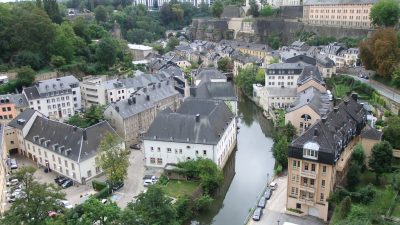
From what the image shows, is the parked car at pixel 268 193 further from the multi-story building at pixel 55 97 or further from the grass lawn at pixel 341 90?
the multi-story building at pixel 55 97

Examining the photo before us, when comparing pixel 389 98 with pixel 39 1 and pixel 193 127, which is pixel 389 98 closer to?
pixel 193 127

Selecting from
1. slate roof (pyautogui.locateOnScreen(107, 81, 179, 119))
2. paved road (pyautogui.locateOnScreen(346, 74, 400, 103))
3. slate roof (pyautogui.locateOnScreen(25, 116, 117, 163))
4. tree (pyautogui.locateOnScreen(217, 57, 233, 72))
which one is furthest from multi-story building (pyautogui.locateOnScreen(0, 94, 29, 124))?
paved road (pyautogui.locateOnScreen(346, 74, 400, 103))

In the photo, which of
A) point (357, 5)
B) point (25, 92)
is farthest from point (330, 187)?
point (357, 5)

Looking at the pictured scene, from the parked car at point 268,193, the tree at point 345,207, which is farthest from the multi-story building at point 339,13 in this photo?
the tree at point 345,207

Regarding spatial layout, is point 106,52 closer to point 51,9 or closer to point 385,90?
point 51,9

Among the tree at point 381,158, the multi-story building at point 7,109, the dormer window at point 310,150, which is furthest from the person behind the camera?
the multi-story building at point 7,109

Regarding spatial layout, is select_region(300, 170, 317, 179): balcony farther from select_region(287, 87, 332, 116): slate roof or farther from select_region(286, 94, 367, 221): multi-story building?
select_region(287, 87, 332, 116): slate roof

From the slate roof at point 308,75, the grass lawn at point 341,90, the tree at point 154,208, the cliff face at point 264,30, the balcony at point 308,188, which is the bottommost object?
the balcony at point 308,188
